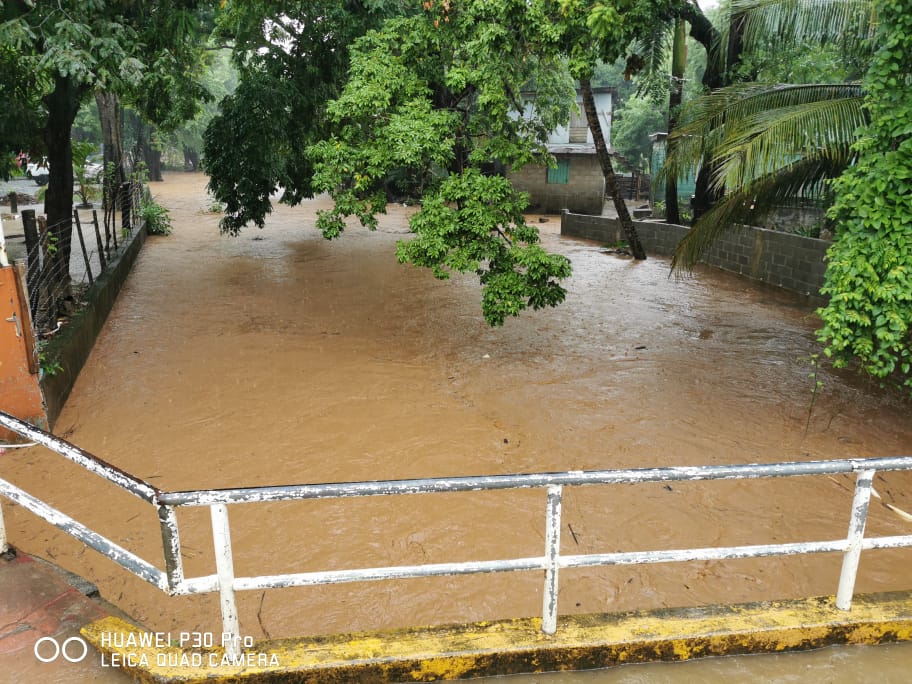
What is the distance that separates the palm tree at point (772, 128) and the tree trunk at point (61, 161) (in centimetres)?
835

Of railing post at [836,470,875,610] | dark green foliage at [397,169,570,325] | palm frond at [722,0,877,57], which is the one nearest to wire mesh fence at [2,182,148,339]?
dark green foliage at [397,169,570,325]

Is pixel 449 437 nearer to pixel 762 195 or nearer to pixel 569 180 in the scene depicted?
pixel 762 195

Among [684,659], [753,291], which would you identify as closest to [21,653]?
[684,659]

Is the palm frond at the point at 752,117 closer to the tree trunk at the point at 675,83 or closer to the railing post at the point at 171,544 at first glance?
the railing post at the point at 171,544

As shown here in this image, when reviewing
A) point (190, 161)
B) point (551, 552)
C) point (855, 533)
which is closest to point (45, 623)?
point (551, 552)

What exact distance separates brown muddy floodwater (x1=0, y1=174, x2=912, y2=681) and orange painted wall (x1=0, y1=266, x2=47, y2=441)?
31.6 inches

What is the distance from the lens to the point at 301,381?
8.38m

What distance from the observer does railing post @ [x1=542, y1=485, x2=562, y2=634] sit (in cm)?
269

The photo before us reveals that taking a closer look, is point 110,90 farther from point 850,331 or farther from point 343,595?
point 850,331

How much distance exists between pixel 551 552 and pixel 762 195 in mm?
6371

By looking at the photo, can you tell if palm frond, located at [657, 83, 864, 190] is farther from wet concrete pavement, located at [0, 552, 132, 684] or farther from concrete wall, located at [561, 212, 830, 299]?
wet concrete pavement, located at [0, 552, 132, 684]

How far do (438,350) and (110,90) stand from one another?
497cm

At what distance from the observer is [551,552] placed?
272cm

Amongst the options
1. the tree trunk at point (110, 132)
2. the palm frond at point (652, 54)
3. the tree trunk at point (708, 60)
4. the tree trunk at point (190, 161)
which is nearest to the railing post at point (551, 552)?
the tree trunk at point (708, 60)
